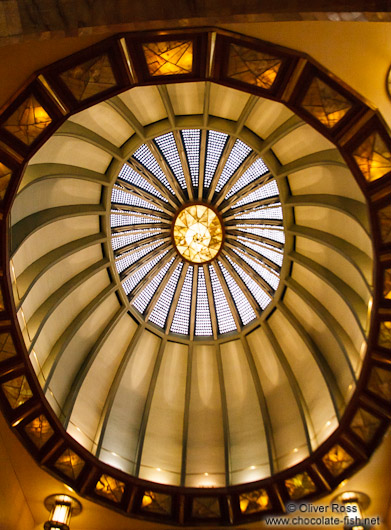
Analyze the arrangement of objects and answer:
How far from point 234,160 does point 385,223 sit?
6132 millimetres

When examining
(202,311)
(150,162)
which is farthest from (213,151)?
(202,311)

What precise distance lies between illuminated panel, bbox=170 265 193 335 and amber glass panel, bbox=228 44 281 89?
9.12m

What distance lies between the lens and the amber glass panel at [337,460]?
11406mm

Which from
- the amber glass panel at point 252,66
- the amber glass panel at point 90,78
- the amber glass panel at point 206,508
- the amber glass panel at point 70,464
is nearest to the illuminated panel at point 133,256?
the amber glass panel at point 70,464

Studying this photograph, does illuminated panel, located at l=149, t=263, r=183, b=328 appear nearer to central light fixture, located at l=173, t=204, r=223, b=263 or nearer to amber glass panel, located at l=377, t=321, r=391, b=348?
central light fixture, located at l=173, t=204, r=223, b=263

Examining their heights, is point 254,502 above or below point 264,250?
below

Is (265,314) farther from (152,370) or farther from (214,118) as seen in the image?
(214,118)

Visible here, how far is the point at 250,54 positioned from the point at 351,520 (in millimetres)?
10823

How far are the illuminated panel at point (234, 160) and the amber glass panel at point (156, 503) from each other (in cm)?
921

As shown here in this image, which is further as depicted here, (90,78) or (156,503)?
(156,503)

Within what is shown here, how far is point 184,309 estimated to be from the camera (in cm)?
1636

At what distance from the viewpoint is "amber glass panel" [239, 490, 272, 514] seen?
1212 centimetres

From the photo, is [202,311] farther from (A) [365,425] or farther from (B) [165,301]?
(A) [365,425]

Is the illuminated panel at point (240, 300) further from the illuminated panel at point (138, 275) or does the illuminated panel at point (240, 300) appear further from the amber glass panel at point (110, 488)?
the amber glass panel at point (110, 488)
